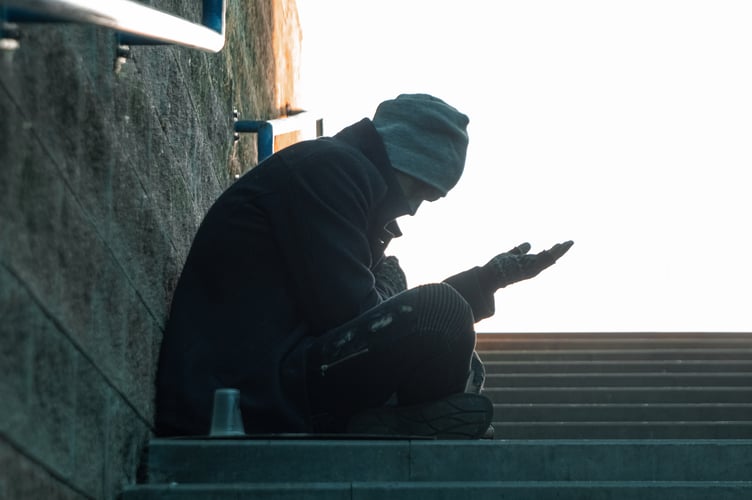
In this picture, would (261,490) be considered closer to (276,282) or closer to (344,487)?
(344,487)

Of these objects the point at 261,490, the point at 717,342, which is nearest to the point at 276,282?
the point at 261,490

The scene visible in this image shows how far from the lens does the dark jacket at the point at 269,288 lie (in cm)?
323

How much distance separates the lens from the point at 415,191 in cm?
376

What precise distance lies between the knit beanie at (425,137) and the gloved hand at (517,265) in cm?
23

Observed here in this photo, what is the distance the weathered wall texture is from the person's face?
0.57 m

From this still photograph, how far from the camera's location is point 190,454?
292cm

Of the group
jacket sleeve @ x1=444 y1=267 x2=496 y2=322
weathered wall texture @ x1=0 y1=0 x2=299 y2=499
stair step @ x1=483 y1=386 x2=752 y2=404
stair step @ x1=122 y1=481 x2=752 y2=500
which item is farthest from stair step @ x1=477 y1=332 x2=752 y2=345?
stair step @ x1=122 y1=481 x2=752 y2=500

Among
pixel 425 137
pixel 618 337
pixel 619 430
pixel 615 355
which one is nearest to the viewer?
pixel 425 137

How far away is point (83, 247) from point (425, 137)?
1554mm

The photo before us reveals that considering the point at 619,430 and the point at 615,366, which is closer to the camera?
the point at 619,430

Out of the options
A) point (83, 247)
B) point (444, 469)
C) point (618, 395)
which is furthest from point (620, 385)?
point (83, 247)

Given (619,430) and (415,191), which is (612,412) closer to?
(619,430)

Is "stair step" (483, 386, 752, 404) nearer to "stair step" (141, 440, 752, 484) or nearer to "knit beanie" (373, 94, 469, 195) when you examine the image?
"knit beanie" (373, 94, 469, 195)

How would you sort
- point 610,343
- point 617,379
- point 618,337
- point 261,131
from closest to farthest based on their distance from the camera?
1. point 261,131
2. point 617,379
3. point 610,343
4. point 618,337
